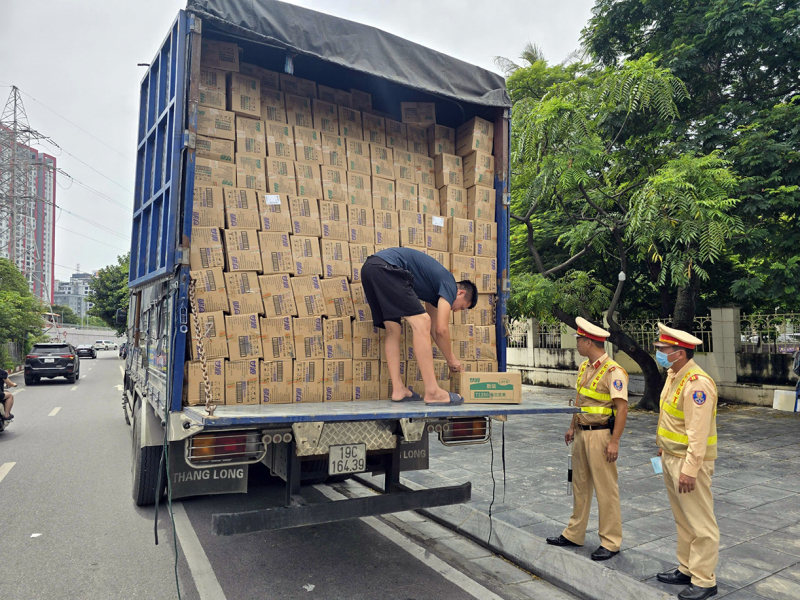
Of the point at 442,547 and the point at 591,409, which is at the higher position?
the point at 591,409

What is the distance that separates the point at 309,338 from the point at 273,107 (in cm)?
178

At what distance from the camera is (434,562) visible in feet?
13.3

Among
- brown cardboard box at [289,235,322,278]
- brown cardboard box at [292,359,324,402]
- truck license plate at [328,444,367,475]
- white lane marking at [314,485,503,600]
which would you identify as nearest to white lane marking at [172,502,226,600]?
truck license plate at [328,444,367,475]

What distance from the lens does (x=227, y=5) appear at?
356 cm

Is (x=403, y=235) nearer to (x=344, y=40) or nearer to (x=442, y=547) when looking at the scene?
(x=344, y=40)

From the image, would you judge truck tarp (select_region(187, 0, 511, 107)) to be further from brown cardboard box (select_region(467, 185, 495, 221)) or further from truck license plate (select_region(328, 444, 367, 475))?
truck license plate (select_region(328, 444, 367, 475))

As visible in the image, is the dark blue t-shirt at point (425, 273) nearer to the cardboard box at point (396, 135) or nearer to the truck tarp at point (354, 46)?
the cardboard box at point (396, 135)

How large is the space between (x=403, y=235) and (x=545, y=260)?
7.73 metres

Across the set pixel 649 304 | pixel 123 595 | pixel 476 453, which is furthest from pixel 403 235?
pixel 649 304

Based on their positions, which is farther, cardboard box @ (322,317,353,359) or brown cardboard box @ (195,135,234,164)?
cardboard box @ (322,317,353,359)

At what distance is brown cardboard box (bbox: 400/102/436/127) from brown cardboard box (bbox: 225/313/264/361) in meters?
2.18

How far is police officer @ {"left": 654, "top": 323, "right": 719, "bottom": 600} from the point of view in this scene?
10.5 ft

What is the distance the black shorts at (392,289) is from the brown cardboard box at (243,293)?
77 centimetres

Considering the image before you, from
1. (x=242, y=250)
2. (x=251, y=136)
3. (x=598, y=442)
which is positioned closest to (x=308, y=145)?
(x=251, y=136)
